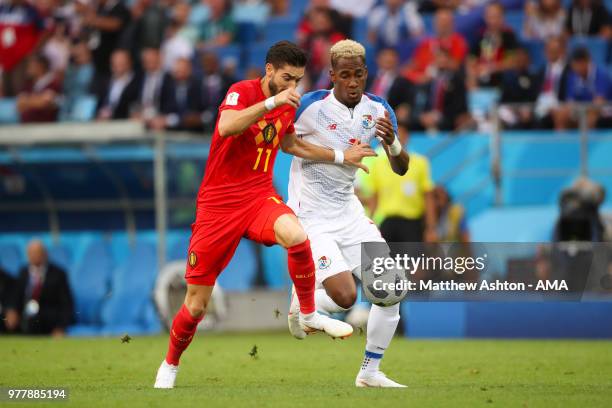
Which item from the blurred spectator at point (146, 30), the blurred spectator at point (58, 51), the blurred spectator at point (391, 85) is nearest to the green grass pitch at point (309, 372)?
the blurred spectator at point (391, 85)

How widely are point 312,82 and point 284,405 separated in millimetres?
12357

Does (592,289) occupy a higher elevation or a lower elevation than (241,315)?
higher

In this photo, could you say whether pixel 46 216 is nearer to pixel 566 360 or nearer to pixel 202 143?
pixel 202 143

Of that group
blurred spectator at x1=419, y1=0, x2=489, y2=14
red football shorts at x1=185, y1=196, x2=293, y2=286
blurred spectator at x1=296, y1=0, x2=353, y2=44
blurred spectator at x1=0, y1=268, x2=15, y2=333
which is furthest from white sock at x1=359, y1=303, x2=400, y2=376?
blurred spectator at x1=296, y1=0, x2=353, y2=44

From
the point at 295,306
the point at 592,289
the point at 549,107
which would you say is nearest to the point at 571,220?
the point at 549,107

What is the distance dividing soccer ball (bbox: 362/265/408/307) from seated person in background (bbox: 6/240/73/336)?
932 centimetres

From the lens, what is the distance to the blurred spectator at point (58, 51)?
23656mm

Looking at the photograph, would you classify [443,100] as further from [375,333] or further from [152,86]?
[375,333]

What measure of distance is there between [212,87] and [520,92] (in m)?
5.02

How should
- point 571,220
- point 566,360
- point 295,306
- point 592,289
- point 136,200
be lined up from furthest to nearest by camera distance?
1. point 136,200
2. point 571,220
3. point 566,360
4. point 592,289
5. point 295,306

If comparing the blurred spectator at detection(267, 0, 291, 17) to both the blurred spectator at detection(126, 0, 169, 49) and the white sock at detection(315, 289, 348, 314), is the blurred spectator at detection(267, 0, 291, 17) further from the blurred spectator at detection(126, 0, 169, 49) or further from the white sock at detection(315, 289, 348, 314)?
the white sock at detection(315, 289, 348, 314)

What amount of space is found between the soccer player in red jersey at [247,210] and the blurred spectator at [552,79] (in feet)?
31.2

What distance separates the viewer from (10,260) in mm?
20031

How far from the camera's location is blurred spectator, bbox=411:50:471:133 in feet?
61.7
